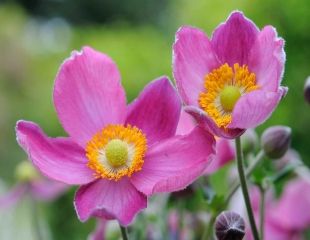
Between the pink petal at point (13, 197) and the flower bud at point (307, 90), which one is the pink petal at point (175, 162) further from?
the pink petal at point (13, 197)

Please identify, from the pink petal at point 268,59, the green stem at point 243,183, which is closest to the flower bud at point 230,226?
the green stem at point 243,183

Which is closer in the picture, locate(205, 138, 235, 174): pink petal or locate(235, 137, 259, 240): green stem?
locate(235, 137, 259, 240): green stem

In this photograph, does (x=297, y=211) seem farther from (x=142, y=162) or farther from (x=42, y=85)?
(x=42, y=85)

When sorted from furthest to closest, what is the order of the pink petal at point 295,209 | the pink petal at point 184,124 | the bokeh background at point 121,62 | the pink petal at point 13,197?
the bokeh background at point 121,62, the pink petal at point 13,197, the pink petal at point 295,209, the pink petal at point 184,124

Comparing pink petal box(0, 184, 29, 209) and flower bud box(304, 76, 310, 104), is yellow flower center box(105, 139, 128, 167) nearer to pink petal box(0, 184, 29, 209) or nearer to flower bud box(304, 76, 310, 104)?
flower bud box(304, 76, 310, 104)

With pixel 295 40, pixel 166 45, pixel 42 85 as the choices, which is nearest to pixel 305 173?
pixel 295 40

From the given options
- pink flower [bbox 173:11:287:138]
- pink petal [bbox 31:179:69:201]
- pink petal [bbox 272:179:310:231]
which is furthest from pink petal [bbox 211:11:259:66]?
pink petal [bbox 31:179:69:201]

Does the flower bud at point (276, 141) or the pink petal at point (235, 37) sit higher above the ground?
the pink petal at point (235, 37)

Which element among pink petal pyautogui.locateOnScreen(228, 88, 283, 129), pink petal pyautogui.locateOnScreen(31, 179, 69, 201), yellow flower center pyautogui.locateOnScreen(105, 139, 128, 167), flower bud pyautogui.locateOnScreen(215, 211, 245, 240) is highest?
pink petal pyautogui.locateOnScreen(228, 88, 283, 129)
